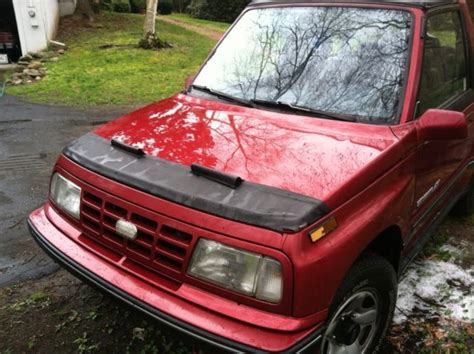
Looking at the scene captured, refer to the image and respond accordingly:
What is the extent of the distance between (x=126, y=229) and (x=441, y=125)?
6.11ft

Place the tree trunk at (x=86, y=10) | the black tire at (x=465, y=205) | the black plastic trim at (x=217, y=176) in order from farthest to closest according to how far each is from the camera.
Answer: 1. the tree trunk at (x=86, y=10)
2. the black tire at (x=465, y=205)
3. the black plastic trim at (x=217, y=176)

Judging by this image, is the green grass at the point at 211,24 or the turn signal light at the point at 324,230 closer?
the turn signal light at the point at 324,230

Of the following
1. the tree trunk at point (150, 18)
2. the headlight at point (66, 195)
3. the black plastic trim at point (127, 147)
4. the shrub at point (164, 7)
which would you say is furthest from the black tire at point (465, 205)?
the shrub at point (164, 7)

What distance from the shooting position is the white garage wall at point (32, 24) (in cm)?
1332

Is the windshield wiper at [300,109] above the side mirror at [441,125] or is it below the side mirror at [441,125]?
below

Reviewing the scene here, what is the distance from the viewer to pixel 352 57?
3.00 metres

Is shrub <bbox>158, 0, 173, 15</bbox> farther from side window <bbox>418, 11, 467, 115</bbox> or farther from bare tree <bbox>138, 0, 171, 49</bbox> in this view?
side window <bbox>418, 11, 467, 115</bbox>

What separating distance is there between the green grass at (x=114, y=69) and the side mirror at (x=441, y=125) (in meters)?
7.42

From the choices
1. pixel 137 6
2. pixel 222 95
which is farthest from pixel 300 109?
pixel 137 6

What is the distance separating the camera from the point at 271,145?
250cm

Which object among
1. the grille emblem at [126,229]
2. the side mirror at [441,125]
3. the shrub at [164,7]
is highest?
the side mirror at [441,125]

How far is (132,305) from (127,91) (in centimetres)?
862

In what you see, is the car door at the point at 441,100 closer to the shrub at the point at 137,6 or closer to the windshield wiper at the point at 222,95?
the windshield wiper at the point at 222,95

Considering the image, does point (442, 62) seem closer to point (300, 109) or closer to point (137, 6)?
point (300, 109)
